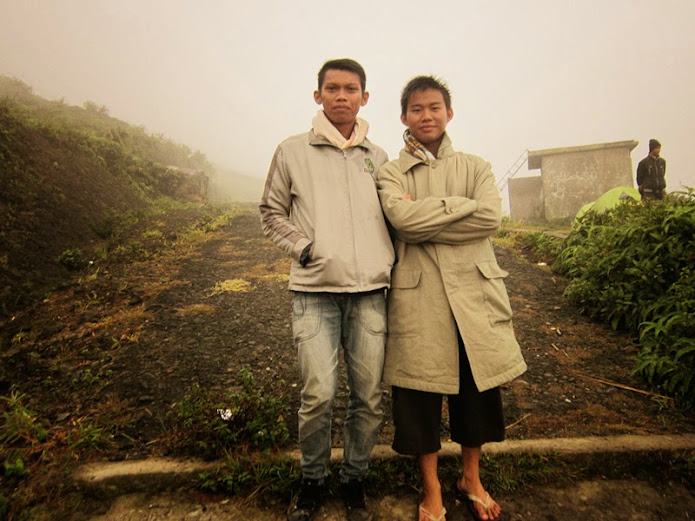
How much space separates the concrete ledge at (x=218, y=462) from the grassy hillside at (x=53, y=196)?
335 centimetres

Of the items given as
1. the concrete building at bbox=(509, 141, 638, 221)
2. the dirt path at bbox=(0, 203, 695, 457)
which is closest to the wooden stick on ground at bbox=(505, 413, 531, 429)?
the dirt path at bbox=(0, 203, 695, 457)

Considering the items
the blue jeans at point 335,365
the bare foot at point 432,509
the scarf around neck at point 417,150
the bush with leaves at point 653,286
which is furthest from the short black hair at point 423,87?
the bush with leaves at point 653,286

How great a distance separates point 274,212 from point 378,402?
3.94 feet

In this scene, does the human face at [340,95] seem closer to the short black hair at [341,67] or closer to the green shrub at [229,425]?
the short black hair at [341,67]

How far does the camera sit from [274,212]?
6.54ft

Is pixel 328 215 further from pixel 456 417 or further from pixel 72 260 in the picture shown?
pixel 72 260

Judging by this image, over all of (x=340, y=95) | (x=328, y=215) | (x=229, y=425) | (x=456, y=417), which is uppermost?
(x=340, y=95)

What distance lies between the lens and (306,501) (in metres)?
1.90

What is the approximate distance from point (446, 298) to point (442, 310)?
7 cm

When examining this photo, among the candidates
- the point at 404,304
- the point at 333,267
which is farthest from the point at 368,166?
the point at 404,304

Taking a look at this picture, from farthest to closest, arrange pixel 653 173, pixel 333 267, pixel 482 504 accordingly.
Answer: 1. pixel 653 173
2. pixel 482 504
3. pixel 333 267

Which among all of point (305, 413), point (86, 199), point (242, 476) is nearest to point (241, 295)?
point (242, 476)

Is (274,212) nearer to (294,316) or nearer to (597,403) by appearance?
(294,316)

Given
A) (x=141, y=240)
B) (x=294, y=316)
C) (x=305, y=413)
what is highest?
(x=141, y=240)
